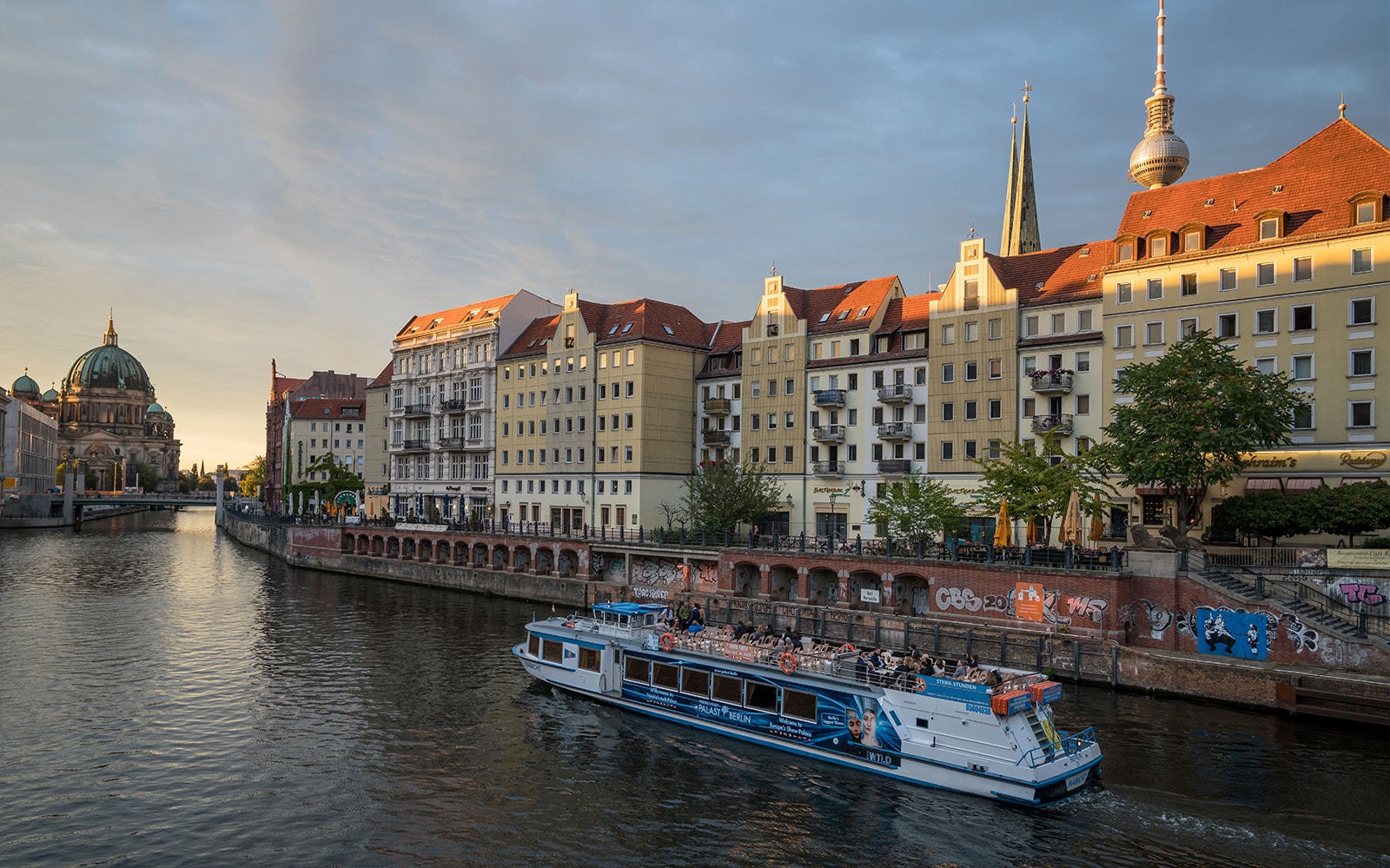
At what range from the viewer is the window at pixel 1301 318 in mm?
55438

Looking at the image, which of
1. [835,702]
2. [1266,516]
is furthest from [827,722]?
[1266,516]

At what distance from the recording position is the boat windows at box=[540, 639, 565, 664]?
43.5m

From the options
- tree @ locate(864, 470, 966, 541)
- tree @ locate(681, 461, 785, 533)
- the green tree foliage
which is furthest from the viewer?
tree @ locate(681, 461, 785, 533)

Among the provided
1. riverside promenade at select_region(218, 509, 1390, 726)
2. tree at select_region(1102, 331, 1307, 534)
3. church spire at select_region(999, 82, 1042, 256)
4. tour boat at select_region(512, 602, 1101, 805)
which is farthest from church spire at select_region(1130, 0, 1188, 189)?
tour boat at select_region(512, 602, 1101, 805)

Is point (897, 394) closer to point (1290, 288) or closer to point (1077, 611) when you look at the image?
point (1290, 288)

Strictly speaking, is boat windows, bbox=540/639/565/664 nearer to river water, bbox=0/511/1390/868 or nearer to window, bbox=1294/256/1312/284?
river water, bbox=0/511/1390/868

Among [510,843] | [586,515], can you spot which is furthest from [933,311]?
[510,843]

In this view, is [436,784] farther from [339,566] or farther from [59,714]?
[339,566]

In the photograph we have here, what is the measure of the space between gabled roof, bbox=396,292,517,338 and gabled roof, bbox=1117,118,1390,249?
63.2m

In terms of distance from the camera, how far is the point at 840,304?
79.8 m

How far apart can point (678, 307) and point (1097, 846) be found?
7163cm

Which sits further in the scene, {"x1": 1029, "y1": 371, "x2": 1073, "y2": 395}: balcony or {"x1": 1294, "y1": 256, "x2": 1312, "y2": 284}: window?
{"x1": 1029, "y1": 371, "x2": 1073, "y2": 395}: balcony

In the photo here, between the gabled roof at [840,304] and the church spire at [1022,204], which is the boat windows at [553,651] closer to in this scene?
the gabled roof at [840,304]

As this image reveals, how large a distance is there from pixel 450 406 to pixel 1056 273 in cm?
6382
